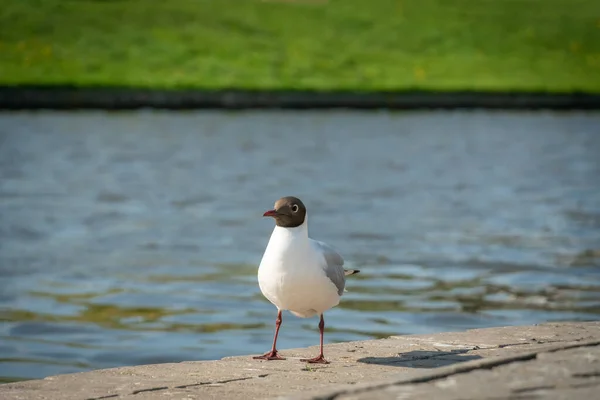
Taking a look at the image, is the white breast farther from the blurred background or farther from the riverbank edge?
the riverbank edge

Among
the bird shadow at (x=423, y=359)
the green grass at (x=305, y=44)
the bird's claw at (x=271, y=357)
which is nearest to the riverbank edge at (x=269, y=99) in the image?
the green grass at (x=305, y=44)

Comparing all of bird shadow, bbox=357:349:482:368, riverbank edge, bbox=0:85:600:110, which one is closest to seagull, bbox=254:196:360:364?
bird shadow, bbox=357:349:482:368

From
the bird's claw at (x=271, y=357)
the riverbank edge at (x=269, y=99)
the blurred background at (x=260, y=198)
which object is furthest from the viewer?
the riverbank edge at (x=269, y=99)

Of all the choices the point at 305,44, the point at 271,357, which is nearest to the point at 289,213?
the point at 271,357

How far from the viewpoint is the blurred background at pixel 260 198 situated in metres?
11.7

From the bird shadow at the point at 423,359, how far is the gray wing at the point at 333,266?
515mm

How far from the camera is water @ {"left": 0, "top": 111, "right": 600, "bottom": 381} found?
11.4 meters

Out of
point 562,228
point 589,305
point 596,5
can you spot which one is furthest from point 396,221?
point 596,5

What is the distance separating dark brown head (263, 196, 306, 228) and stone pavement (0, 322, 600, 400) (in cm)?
86

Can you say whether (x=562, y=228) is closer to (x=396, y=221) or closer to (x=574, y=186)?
(x=396, y=221)

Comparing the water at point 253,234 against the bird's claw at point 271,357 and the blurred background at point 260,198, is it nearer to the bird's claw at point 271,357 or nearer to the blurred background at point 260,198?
the blurred background at point 260,198

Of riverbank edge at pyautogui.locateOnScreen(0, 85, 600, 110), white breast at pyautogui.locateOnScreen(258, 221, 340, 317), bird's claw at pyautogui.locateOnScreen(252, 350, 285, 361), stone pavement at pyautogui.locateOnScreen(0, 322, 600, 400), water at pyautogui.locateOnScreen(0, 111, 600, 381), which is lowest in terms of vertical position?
stone pavement at pyautogui.locateOnScreen(0, 322, 600, 400)

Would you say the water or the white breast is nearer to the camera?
the white breast

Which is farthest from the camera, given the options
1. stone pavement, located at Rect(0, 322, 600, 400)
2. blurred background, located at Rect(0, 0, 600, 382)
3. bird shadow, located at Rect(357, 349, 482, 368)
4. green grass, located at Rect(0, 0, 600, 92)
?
green grass, located at Rect(0, 0, 600, 92)
